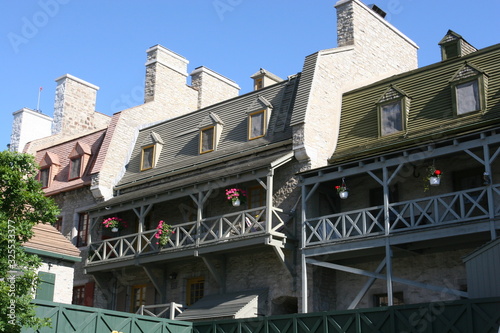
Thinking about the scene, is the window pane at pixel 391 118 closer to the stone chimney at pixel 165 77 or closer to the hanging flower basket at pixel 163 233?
the hanging flower basket at pixel 163 233

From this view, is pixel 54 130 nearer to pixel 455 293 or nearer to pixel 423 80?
pixel 423 80

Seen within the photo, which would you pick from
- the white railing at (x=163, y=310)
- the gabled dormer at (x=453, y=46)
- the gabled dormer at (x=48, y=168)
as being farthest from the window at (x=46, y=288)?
the gabled dormer at (x=453, y=46)

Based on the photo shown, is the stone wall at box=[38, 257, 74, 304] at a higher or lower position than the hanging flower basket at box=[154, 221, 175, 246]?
lower

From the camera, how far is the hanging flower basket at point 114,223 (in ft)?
86.7

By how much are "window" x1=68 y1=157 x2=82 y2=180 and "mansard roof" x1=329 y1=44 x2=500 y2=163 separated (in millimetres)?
11583

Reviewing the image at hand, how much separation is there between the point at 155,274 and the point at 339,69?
9298 millimetres

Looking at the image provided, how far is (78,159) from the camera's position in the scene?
3012cm

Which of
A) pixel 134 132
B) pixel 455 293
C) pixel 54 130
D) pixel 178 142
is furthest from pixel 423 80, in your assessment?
pixel 54 130

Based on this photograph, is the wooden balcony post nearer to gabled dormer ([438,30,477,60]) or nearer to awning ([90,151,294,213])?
awning ([90,151,294,213])

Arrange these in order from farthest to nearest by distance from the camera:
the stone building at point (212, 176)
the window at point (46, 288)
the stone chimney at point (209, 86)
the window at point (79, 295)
A: the stone chimney at point (209, 86), the window at point (79, 295), the stone building at point (212, 176), the window at point (46, 288)

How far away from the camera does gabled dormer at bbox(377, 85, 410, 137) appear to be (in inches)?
856

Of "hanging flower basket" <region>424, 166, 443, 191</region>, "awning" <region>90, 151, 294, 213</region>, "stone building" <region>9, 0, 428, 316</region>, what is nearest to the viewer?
"hanging flower basket" <region>424, 166, 443, 191</region>

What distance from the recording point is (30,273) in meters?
15.1

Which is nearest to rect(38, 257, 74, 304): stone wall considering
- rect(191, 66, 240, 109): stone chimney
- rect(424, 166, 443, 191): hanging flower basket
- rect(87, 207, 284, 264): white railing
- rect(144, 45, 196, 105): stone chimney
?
rect(87, 207, 284, 264): white railing
